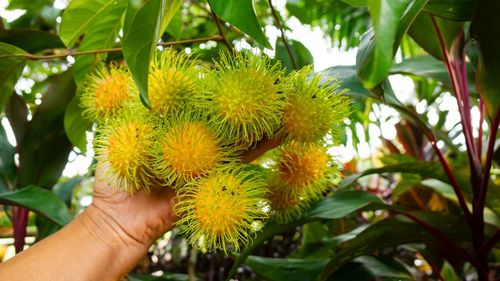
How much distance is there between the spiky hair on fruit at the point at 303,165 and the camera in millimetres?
591

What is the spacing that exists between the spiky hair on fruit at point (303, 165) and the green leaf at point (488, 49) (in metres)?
0.20

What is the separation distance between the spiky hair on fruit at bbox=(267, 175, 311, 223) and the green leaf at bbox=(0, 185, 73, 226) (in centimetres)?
33

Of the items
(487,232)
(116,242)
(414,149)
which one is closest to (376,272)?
(487,232)

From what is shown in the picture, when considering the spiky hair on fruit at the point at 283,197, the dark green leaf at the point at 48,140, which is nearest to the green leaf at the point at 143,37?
the spiky hair on fruit at the point at 283,197

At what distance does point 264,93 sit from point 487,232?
1.83 feet

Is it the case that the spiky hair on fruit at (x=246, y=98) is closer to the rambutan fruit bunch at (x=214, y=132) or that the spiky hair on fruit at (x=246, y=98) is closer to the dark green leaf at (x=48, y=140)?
the rambutan fruit bunch at (x=214, y=132)

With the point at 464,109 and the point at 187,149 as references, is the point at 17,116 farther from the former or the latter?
the point at 464,109

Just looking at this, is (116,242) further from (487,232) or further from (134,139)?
(487,232)

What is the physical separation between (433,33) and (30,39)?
2.14ft

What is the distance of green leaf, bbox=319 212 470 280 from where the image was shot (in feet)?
2.56

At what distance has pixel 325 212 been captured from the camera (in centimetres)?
75

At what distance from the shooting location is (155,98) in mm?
537

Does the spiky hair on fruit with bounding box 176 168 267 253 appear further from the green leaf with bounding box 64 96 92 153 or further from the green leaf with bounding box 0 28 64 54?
the green leaf with bounding box 0 28 64 54

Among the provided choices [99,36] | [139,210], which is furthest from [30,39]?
[139,210]
